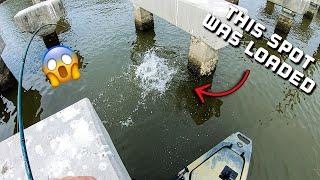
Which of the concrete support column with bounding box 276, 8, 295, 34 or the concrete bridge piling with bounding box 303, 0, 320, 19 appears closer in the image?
the concrete support column with bounding box 276, 8, 295, 34

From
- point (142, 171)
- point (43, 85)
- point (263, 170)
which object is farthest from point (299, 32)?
point (43, 85)

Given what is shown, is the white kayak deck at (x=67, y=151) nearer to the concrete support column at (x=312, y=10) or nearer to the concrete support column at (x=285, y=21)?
the concrete support column at (x=285, y=21)

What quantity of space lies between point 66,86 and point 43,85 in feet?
3.96

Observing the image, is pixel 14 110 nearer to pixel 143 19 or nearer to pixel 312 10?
pixel 143 19

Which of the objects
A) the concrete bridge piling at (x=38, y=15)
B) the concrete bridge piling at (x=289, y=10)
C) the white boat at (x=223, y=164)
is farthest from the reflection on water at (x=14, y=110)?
the concrete bridge piling at (x=289, y=10)

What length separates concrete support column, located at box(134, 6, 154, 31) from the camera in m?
14.2

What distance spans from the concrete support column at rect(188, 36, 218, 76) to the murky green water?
1.80 feet

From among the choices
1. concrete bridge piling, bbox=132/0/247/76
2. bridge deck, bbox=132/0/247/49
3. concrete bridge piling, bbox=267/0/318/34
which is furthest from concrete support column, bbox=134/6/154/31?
concrete bridge piling, bbox=267/0/318/34

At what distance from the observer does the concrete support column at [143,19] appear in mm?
14241

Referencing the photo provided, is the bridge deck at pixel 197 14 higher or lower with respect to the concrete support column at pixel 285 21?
higher

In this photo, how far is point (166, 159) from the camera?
29.3 feet

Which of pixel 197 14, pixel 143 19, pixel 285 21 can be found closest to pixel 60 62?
pixel 197 14

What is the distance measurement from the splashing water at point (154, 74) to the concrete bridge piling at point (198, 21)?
127 centimetres
